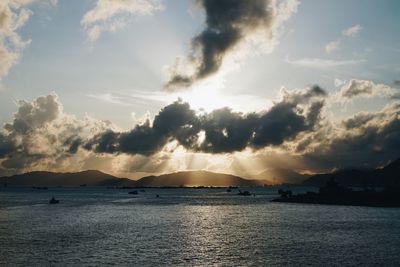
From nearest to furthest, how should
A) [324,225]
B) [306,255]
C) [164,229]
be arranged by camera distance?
[306,255], [164,229], [324,225]

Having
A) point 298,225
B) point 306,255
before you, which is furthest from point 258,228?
point 306,255

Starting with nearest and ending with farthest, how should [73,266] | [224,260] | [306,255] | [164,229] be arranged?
[73,266] → [224,260] → [306,255] → [164,229]

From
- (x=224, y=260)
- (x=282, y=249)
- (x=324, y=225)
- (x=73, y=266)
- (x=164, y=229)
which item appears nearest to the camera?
(x=73, y=266)

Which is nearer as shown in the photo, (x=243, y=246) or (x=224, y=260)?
(x=224, y=260)

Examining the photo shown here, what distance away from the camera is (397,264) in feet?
191

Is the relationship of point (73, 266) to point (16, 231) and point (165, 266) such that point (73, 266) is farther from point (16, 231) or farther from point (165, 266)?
point (16, 231)

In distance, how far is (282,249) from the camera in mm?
71312

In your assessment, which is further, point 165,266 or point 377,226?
point 377,226

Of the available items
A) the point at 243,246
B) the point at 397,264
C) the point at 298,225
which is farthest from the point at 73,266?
the point at 298,225

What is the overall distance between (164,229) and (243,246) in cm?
3241

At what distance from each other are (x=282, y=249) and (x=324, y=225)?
4356 centimetres

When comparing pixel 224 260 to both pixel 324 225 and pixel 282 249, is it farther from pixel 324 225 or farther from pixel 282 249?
pixel 324 225

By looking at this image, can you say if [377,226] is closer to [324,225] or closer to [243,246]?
[324,225]

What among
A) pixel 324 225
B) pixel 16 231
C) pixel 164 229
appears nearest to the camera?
pixel 16 231
